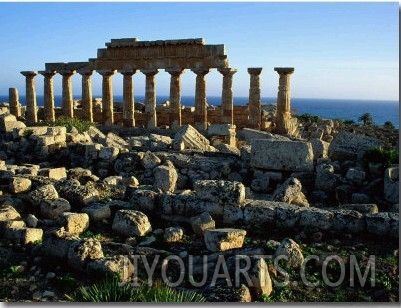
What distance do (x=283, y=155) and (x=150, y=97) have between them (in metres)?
19.6

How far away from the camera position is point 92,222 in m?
10.8

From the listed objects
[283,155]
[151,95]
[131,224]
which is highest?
[151,95]

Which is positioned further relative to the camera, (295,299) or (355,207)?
(355,207)

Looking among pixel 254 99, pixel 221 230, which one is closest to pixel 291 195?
pixel 221 230

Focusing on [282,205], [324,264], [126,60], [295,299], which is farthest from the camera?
[126,60]

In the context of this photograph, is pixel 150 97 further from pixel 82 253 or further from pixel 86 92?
pixel 82 253

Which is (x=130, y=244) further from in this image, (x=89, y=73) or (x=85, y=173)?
(x=89, y=73)

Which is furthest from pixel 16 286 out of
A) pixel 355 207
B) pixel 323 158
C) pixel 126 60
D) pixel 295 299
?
pixel 126 60

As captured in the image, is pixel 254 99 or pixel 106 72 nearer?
pixel 254 99

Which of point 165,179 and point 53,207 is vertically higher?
point 165,179

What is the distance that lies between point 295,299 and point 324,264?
103cm

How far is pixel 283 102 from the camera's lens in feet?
101

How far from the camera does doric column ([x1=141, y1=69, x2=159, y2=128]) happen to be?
3303cm

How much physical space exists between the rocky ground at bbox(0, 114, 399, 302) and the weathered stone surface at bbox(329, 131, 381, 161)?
0.05 m
